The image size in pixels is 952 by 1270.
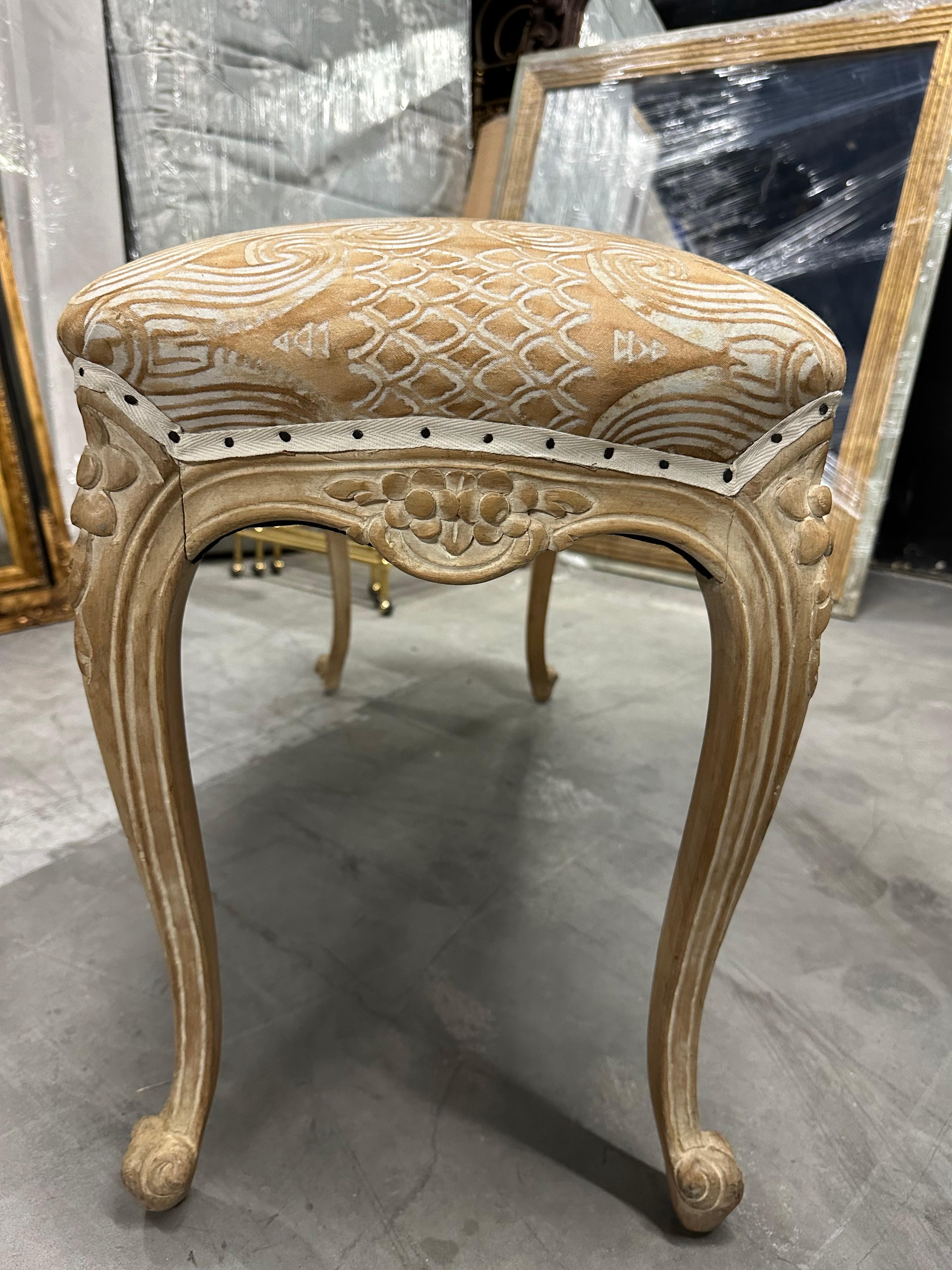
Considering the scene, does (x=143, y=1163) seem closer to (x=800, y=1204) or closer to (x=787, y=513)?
(x=800, y=1204)

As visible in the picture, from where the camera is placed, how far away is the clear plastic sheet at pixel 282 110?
1.83 m

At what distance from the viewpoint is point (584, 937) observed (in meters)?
→ 0.87

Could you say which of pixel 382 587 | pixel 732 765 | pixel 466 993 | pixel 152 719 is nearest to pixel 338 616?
pixel 382 587

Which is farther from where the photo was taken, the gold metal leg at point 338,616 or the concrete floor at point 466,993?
the gold metal leg at point 338,616

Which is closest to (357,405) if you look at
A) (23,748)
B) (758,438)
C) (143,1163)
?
(758,438)

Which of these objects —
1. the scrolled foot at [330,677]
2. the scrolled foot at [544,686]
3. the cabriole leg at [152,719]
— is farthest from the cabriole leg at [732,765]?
the scrolled foot at [330,677]

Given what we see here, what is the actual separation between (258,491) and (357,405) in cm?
9

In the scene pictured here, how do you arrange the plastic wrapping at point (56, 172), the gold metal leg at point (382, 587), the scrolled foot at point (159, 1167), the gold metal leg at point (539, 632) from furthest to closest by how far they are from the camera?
the gold metal leg at point (382, 587) → the plastic wrapping at point (56, 172) → the gold metal leg at point (539, 632) → the scrolled foot at point (159, 1167)

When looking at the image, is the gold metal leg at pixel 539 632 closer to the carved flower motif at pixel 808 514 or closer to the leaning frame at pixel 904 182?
the carved flower motif at pixel 808 514

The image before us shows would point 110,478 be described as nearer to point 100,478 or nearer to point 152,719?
point 100,478

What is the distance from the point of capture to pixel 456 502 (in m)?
0.46

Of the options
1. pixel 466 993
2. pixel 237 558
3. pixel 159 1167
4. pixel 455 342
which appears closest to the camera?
pixel 455 342

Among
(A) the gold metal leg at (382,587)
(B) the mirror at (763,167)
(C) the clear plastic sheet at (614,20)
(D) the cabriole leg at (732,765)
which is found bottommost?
(A) the gold metal leg at (382,587)

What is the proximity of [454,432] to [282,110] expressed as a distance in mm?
2151
